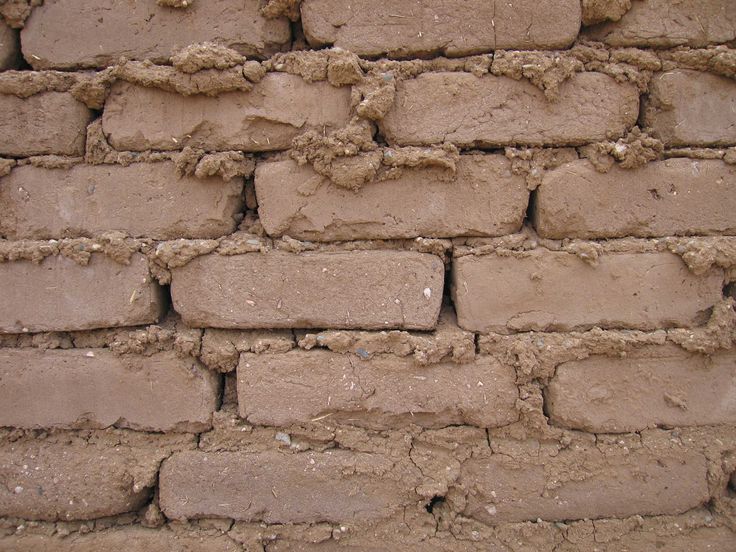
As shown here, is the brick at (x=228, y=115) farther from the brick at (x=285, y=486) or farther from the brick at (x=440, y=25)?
the brick at (x=285, y=486)

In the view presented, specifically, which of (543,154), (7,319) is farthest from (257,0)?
(7,319)

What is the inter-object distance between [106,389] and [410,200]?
1117 millimetres

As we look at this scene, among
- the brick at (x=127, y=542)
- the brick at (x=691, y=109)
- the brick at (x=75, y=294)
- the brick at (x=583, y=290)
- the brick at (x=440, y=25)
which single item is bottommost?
the brick at (x=127, y=542)

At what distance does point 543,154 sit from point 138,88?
123 centimetres

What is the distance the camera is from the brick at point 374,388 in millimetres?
1426

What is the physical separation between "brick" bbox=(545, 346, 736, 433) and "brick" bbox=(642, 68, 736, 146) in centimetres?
65

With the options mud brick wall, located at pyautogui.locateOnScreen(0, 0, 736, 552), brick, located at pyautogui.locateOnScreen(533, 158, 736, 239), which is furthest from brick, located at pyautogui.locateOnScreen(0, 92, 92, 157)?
brick, located at pyautogui.locateOnScreen(533, 158, 736, 239)

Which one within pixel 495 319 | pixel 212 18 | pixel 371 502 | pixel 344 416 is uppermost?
pixel 212 18

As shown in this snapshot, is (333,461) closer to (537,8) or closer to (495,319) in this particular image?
(495,319)

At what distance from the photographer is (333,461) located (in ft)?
4.74

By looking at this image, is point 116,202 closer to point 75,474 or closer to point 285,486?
point 75,474

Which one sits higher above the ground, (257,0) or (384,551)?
(257,0)

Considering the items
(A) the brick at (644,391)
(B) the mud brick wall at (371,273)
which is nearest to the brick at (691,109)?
(B) the mud brick wall at (371,273)

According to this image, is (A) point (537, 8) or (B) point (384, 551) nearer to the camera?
(A) point (537, 8)
